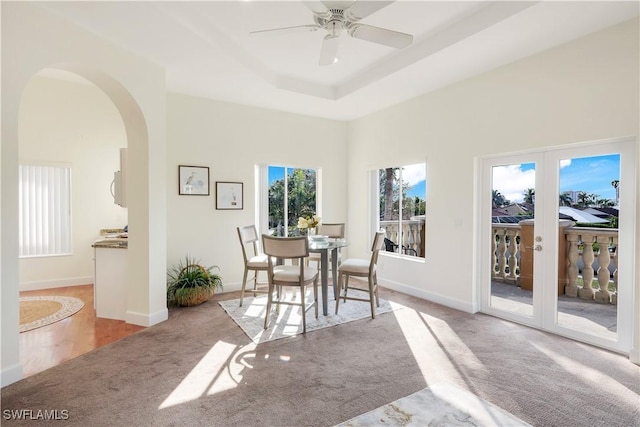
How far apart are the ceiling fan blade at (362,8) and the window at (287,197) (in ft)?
10.3

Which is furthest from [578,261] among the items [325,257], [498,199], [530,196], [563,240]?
[325,257]

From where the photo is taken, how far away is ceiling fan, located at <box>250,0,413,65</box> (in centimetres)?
242

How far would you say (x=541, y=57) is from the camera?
3.33 metres

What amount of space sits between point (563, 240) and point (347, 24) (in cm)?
298

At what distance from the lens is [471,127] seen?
158 inches

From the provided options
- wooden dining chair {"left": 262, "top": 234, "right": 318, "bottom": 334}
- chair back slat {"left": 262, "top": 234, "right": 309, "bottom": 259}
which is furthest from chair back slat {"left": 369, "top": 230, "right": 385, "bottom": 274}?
chair back slat {"left": 262, "top": 234, "right": 309, "bottom": 259}

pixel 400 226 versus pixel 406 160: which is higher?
pixel 406 160

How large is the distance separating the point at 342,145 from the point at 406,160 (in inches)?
60.1

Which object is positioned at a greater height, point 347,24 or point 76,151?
point 347,24

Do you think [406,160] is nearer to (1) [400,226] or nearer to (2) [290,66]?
(1) [400,226]

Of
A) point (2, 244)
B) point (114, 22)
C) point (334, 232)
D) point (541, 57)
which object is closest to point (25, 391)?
point (2, 244)

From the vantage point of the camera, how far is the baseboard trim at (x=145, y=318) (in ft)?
11.6

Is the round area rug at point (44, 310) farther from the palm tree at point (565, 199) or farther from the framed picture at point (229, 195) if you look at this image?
the palm tree at point (565, 199)

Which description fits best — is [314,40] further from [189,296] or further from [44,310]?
[44,310]
